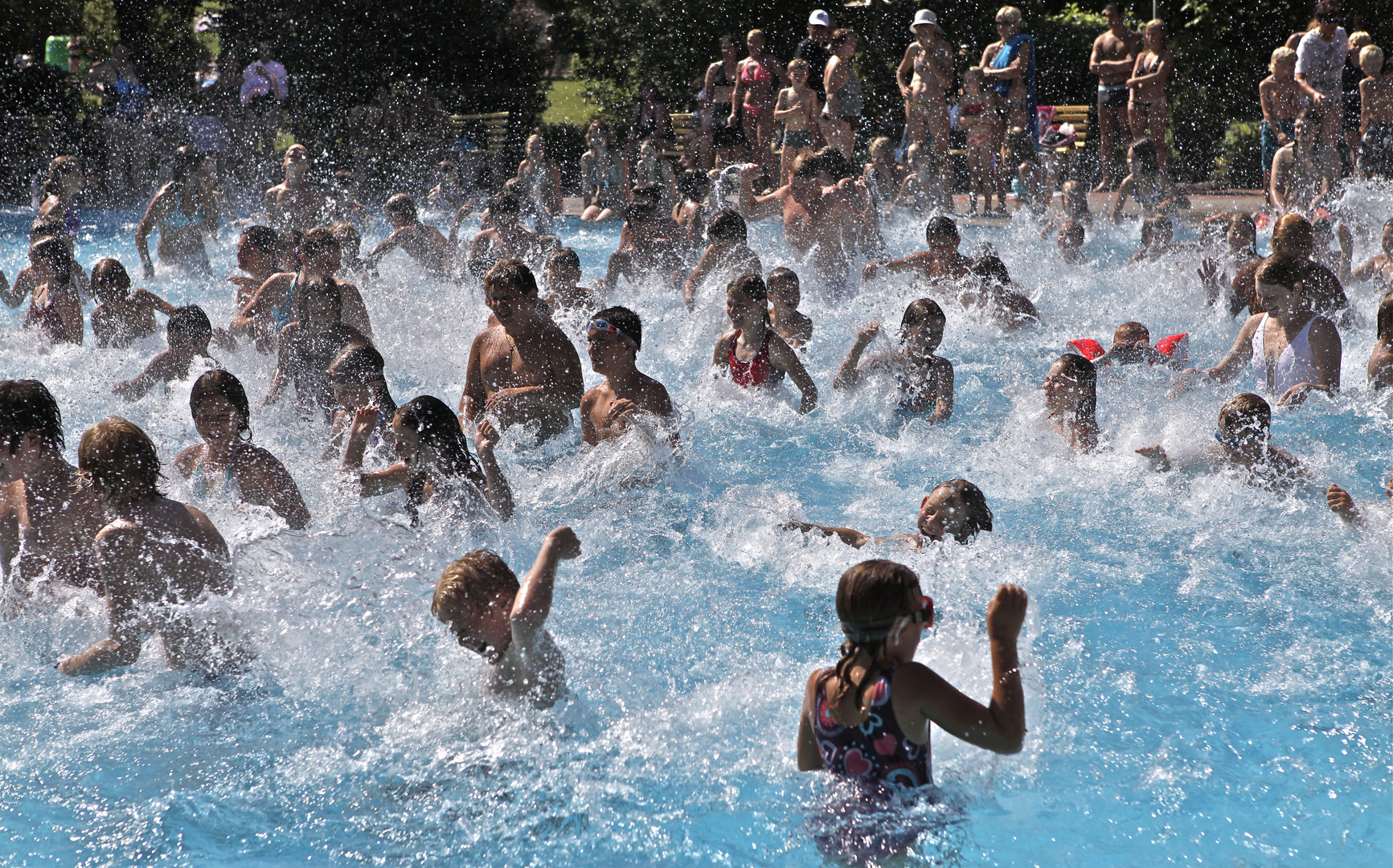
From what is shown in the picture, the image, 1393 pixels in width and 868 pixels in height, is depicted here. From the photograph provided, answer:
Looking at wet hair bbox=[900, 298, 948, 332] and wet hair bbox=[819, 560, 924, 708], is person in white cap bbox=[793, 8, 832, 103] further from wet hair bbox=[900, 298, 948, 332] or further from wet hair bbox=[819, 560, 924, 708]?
wet hair bbox=[819, 560, 924, 708]

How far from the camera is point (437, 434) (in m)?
4.96

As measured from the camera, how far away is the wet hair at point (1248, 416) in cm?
543

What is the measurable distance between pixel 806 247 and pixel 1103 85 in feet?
20.2

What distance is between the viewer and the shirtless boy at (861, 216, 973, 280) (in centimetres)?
886

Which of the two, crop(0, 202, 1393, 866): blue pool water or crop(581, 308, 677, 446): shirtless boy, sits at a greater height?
crop(581, 308, 677, 446): shirtless boy

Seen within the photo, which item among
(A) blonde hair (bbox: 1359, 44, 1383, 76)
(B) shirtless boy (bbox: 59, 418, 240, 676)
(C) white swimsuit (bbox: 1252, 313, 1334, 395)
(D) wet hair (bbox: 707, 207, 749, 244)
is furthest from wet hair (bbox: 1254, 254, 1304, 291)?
(A) blonde hair (bbox: 1359, 44, 1383, 76)

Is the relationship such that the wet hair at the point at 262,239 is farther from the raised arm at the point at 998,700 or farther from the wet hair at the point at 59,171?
the raised arm at the point at 998,700

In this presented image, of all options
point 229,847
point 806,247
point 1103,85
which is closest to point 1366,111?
point 1103,85

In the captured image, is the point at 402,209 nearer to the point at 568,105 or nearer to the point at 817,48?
the point at 817,48

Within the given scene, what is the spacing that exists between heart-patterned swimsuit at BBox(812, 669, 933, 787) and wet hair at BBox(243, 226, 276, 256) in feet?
21.4

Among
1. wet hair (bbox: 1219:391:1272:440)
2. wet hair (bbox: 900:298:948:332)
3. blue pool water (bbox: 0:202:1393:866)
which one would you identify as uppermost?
wet hair (bbox: 900:298:948:332)

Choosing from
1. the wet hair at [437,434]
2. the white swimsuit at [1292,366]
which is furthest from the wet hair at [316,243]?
the white swimsuit at [1292,366]

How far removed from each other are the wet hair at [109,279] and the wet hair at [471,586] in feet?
20.4

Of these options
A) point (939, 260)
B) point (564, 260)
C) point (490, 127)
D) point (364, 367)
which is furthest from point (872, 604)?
point (490, 127)
